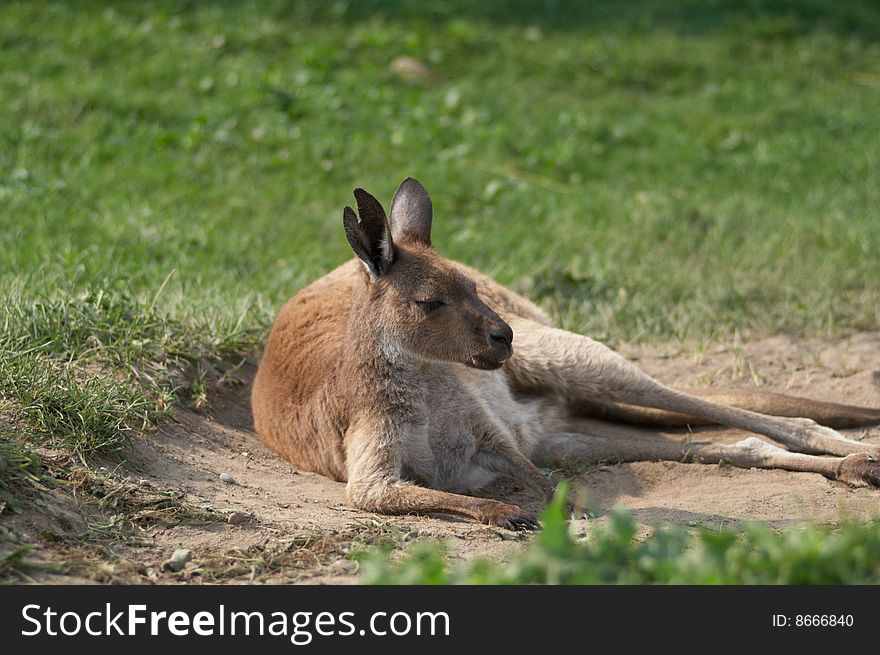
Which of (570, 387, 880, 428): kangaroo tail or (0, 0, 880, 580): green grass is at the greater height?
(0, 0, 880, 580): green grass

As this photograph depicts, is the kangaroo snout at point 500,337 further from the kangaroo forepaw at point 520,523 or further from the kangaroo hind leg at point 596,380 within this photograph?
the kangaroo hind leg at point 596,380

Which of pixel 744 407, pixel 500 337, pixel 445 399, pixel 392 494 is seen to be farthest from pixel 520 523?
pixel 744 407

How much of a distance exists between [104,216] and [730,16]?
8.26 meters

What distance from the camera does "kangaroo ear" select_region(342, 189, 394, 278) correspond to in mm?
4641

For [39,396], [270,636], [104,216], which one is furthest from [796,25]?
A: [270,636]

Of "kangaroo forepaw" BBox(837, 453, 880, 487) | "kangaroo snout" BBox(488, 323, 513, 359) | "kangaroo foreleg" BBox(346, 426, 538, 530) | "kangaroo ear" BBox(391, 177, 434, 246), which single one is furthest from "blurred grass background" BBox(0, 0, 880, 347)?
"kangaroo snout" BBox(488, 323, 513, 359)

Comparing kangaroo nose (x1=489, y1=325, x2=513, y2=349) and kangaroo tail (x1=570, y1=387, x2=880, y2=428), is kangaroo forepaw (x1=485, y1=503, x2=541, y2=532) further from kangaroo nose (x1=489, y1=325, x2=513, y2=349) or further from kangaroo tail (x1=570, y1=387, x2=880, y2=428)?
kangaroo tail (x1=570, y1=387, x2=880, y2=428)

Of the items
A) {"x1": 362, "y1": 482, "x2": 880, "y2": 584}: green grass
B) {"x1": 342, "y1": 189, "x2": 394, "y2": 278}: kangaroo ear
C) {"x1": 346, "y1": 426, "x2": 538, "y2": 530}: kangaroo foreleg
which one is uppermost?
{"x1": 342, "y1": 189, "x2": 394, "y2": 278}: kangaroo ear

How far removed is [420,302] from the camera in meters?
4.75

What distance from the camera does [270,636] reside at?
10.2ft

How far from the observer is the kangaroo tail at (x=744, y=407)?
5.70m

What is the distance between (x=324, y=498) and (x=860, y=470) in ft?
7.55

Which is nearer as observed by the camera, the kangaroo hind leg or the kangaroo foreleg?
the kangaroo foreleg

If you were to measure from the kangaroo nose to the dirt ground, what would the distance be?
72 cm
